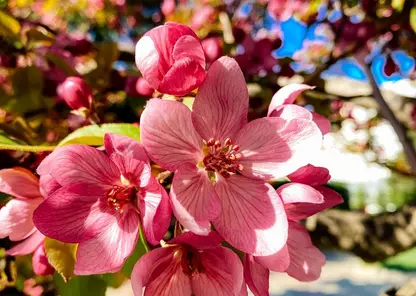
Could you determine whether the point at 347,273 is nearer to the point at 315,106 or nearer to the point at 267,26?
the point at 267,26

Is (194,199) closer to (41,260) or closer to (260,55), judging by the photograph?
(41,260)

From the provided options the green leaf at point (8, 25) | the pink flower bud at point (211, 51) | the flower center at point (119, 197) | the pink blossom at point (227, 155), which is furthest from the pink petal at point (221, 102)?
the green leaf at point (8, 25)

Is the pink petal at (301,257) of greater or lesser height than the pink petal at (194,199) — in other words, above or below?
below

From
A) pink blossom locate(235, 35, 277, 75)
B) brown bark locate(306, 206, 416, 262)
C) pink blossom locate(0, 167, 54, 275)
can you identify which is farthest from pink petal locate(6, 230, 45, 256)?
brown bark locate(306, 206, 416, 262)

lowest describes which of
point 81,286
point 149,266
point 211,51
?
point 81,286

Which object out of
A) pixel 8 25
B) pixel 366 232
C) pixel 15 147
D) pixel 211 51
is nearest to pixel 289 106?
pixel 15 147

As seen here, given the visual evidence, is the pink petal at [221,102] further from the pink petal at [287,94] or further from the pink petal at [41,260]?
the pink petal at [41,260]
